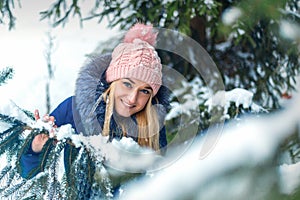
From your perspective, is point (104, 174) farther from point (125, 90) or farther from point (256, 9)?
point (256, 9)

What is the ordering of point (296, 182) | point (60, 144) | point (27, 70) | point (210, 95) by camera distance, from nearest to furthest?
point (296, 182), point (60, 144), point (27, 70), point (210, 95)

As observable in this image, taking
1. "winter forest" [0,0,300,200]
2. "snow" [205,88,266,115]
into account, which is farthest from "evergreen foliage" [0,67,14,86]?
"snow" [205,88,266,115]

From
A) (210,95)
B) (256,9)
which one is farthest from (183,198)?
(210,95)

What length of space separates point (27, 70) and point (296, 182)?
1.48 feet

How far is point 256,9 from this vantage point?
0.96 metres

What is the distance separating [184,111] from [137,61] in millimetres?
488

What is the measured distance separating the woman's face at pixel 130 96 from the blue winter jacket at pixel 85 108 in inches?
0.7

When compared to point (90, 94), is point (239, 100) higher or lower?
higher

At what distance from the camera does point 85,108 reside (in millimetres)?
589

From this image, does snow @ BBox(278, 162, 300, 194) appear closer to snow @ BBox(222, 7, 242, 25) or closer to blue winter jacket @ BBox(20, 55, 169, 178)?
blue winter jacket @ BBox(20, 55, 169, 178)

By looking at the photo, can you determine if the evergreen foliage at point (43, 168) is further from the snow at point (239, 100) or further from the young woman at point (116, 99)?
the snow at point (239, 100)

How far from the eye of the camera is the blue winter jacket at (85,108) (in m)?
0.58

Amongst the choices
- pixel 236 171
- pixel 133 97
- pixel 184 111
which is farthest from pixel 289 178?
pixel 184 111

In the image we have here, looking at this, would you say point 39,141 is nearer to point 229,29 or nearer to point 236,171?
point 236,171
